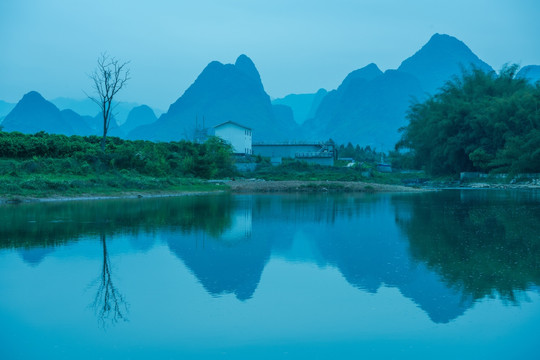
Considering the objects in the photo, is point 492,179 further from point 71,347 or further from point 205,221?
point 71,347

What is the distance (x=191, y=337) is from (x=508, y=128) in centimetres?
4707

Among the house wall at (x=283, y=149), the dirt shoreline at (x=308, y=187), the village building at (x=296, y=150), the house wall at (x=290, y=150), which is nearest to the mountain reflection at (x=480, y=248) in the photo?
the dirt shoreline at (x=308, y=187)

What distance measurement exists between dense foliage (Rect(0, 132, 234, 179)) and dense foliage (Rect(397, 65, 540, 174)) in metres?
23.1

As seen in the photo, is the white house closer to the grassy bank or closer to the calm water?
the grassy bank

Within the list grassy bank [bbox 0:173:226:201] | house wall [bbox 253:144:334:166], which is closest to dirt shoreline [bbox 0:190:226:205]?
grassy bank [bbox 0:173:226:201]

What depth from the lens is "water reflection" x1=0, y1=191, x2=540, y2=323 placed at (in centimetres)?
912

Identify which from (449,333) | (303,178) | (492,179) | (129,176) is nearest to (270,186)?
(303,178)

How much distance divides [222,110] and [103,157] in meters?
142

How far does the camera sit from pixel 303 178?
51156 mm

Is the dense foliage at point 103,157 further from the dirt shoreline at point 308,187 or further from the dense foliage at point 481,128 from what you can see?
the dense foliage at point 481,128

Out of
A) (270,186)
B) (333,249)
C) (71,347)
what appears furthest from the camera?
(270,186)

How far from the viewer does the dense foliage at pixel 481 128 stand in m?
45.2

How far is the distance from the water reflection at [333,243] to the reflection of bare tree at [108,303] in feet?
0.06

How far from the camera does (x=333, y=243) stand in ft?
46.5
